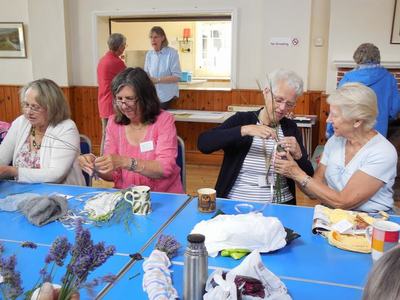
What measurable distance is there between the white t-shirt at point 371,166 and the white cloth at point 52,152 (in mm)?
1340

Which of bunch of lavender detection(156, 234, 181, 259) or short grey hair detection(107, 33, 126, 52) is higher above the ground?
short grey hair detection(107, 33, 126, 52)

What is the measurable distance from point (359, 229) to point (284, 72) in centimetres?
93

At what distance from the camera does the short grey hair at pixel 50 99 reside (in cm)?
234

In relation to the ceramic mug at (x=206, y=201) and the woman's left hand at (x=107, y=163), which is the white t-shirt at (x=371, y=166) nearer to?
the ceramic mug at (x=206, y=201)

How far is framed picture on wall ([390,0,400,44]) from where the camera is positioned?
4.58m

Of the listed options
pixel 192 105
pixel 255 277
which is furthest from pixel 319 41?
pixel 255 277

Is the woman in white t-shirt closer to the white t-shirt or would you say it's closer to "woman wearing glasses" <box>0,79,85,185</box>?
the white t-shirt

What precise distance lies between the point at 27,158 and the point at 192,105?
3385 millimetres

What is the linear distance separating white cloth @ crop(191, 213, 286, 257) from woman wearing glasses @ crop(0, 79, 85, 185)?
1.15 metres

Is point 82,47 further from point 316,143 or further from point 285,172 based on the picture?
point 285,172

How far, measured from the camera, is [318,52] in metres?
5.05

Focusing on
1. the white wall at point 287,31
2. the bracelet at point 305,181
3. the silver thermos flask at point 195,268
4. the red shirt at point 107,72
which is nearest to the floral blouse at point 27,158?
the bracelet at point 305,181

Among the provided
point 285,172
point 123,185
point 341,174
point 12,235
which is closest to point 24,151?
point 123,185

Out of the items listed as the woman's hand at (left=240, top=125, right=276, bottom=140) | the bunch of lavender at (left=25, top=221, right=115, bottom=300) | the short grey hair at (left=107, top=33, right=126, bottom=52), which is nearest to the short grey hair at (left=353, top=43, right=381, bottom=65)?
the woman's hand at (left=240, top=125, right=276, bottom=140)
